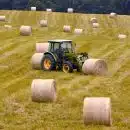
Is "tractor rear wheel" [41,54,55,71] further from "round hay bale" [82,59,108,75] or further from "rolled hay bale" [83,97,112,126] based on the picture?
"rolled hay bale" [83,97,112,126]

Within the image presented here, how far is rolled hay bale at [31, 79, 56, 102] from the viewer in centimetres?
1980

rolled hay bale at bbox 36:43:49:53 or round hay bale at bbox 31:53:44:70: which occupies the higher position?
rolled hay bale at bbox 36:43:49:53

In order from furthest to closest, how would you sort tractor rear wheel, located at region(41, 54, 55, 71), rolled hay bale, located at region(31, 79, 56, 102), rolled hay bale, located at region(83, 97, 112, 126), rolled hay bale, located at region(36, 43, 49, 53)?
rolled hay bale, located at region(36, 43, 49, 53)
tractor rear wheel, located at region(41, 54, 55, 71)
rolled hay bale, located at region(31, 79, 56, 102)
rolled hay bale, located at region(83, 97, 112, 126)

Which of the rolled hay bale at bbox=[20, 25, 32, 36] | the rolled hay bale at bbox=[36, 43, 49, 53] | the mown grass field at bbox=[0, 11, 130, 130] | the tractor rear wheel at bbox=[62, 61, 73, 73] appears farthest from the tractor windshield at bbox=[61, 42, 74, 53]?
the rolled hay bale at bbox=[20, 25, 32, 36]

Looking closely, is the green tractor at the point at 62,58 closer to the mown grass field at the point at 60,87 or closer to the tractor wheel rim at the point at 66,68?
the tractor wheel rim at the point at 66,68

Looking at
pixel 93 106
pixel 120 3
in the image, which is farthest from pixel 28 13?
pixel 93 106

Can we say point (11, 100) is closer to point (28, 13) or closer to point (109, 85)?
point (109, 85)

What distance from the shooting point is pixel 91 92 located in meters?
22.1

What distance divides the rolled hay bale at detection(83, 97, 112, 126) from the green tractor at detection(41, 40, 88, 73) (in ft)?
35.0

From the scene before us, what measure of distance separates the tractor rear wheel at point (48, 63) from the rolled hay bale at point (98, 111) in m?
11.7

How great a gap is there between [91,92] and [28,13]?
47412 mm

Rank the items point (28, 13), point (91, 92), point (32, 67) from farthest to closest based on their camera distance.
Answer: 1. point (28, 13)
2. point (32, 67)
3. point (91, 92)

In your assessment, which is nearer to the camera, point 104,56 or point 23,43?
point 104,56

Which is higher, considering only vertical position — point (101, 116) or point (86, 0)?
point (86, 0)
